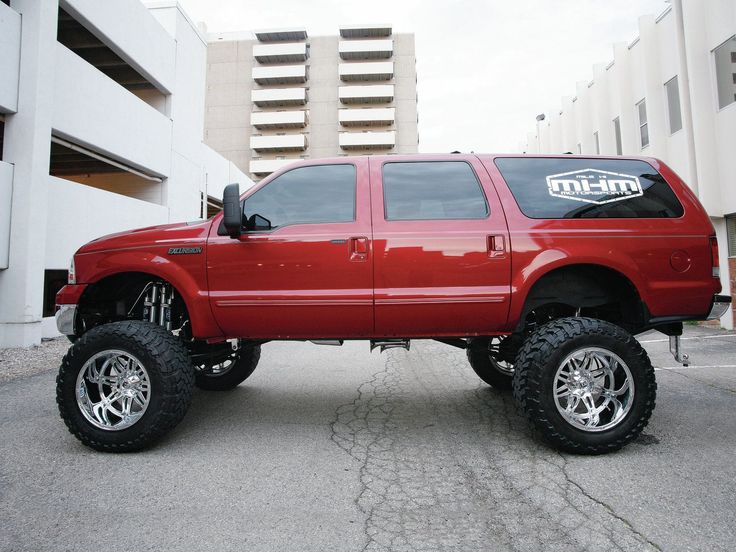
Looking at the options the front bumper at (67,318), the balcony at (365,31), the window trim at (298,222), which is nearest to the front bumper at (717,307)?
the window trim at (298,222)

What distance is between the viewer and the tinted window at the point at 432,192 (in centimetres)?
353

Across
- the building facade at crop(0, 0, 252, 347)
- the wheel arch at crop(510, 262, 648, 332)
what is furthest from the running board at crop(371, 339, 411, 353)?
the building facade at crop(0, 0, 252, 347)

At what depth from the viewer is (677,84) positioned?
12102 mm

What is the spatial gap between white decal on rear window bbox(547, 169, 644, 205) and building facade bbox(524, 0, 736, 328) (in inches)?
362

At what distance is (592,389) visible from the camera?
3.25m

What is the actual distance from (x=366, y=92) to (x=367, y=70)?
8.01ft

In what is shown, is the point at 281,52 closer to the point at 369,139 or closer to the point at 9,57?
the point at 369,139

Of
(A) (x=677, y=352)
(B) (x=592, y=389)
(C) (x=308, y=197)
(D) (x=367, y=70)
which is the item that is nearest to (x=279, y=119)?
(D) (x=367, y=70)

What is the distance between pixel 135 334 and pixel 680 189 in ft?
14.2

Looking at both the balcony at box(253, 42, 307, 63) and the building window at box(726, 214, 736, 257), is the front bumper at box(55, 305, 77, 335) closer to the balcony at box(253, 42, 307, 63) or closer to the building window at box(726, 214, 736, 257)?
the building window at box(726, 214, 736, 257)

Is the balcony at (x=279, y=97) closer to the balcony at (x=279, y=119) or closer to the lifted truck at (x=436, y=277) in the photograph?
the balcony at (x=279, y=119)

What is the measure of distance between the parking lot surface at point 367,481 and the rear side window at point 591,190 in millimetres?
1768

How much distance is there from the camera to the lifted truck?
3223 mm

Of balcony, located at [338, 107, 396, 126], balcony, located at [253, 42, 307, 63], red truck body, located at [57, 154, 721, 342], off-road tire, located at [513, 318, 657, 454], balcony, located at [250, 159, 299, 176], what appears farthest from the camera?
balcony, located at [253, 42, 307, 63]
